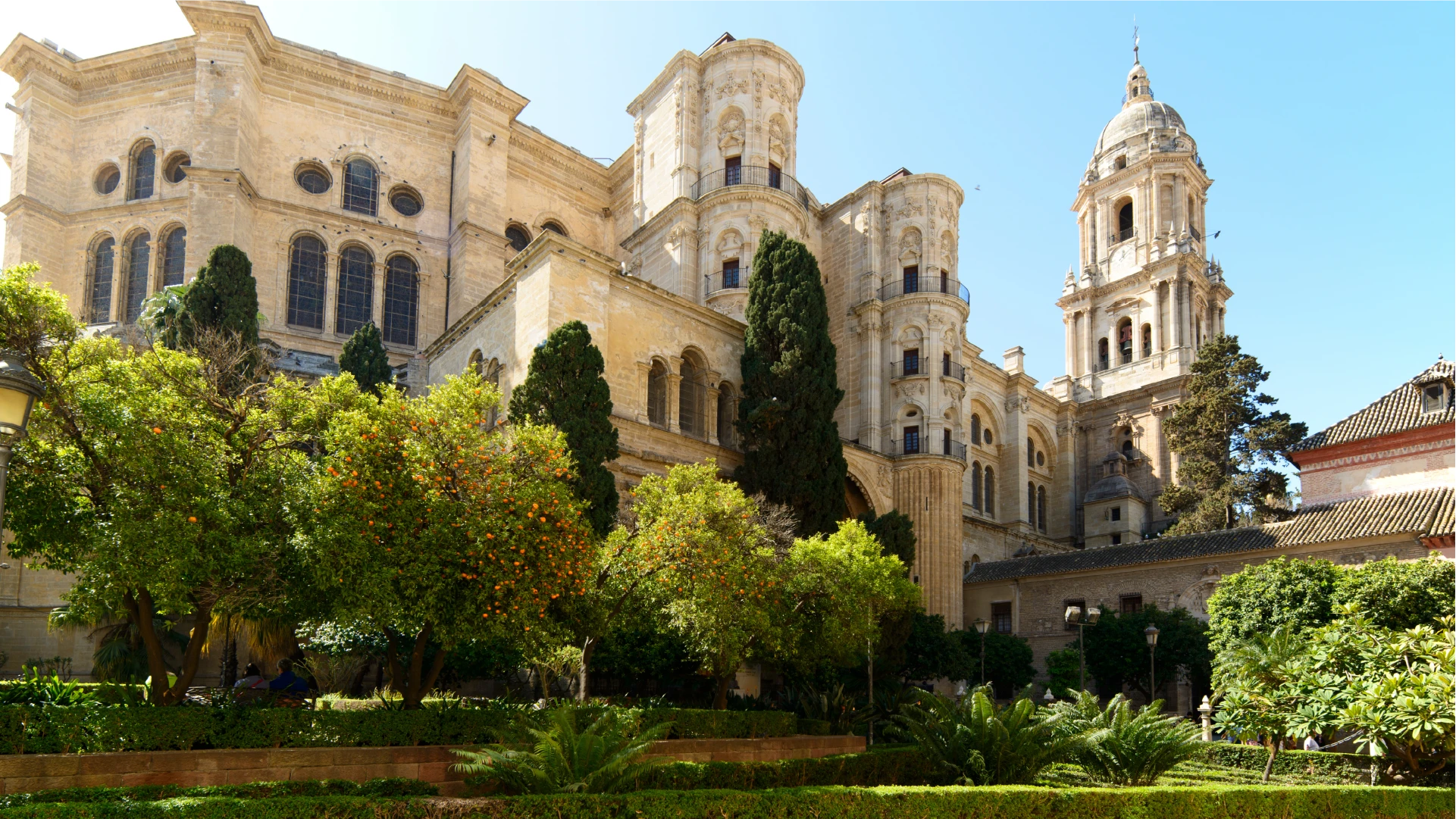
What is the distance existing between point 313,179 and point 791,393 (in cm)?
2071

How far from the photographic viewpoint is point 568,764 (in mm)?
9539

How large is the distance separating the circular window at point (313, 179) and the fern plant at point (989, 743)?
104 ft

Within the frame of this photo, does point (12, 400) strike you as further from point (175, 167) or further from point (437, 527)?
point (175, 167)

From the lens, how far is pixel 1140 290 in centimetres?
5122

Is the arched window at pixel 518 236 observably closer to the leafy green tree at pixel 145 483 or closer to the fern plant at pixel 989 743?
the leafy green tree at pixel 145 483

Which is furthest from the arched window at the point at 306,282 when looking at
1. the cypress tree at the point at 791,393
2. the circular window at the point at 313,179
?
the cypress tree at the point at 791,393

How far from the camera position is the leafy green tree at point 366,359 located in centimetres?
2883

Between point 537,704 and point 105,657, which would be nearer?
point 537,704

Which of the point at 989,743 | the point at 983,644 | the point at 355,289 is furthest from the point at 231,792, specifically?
the point at 355,289

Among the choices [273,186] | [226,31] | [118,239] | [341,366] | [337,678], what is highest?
[226,31]

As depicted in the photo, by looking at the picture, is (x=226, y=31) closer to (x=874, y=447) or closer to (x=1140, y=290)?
(x=874, y=447)

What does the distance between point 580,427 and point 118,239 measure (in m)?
22.7

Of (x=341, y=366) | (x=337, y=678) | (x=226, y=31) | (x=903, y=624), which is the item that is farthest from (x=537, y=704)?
(x=226, y=31)

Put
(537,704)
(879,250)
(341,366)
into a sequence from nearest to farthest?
(537,704)
(341,366)
(879,250)
